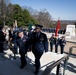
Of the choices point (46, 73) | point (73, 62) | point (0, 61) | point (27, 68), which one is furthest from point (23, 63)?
point (46, 73)

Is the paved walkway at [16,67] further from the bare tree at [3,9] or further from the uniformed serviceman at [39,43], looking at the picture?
the bare tree at [3,9]

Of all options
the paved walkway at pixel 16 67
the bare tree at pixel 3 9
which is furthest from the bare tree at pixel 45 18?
the paved walkway at pixel 16 67

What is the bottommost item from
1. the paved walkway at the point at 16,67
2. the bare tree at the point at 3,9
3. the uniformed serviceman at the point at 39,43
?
the paved walkway at the point at 16,67

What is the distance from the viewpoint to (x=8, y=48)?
12.3m

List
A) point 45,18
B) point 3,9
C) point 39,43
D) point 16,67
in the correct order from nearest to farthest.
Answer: point 39,43, point 16,67, point 3,9, point 45,18

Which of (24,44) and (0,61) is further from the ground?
(24,44)

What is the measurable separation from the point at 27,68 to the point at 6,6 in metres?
40.5

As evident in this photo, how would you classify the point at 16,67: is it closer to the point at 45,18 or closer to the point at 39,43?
the point at 39,43

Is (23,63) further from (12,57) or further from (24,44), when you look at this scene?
(12,57)

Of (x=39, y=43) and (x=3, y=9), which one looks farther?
(x=3, y=9)

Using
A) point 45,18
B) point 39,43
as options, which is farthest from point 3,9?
point 39,43

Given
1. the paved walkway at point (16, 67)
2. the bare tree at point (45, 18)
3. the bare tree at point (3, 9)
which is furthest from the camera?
the bare tree at point (45, 18)

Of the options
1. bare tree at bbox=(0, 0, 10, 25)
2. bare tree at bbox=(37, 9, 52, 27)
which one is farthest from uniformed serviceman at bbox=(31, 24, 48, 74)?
bare tree at bbox=(37, 9, 52, 27)

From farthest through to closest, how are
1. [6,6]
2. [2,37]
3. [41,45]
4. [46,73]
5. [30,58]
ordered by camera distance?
[6,6] < [2,37] < [30,58] < [41,45] < [46,73]
